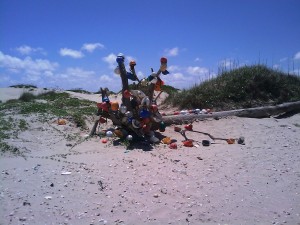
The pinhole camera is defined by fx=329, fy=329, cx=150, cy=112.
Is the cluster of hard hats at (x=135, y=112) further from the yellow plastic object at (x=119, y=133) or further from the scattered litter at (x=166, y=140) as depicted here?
the scattered litter at (x=166, y=140)

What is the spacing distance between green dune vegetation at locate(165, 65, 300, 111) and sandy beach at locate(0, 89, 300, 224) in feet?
8.20

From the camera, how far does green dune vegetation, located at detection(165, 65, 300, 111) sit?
9.41 meters

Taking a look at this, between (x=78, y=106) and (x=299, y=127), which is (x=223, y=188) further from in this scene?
(x=78, y=106)

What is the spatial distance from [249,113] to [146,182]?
17.1 ft

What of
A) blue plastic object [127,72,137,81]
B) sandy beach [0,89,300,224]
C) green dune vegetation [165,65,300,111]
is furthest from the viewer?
green dune vegetation [165,65,300,111]

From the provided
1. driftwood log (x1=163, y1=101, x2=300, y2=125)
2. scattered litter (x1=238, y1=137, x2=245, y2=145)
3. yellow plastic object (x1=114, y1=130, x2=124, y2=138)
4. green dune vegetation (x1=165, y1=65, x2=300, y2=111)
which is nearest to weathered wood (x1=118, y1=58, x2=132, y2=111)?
yellow plastic object (x1=114, y1=130, x2=124, y2=138)

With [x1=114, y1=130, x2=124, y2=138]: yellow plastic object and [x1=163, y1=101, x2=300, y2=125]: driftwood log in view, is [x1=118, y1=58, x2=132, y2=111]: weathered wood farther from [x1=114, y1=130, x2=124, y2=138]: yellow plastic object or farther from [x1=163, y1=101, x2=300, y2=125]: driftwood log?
[x1=163, y1=101, x2=300, y2=125]: driftwood log

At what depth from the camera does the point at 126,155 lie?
577 centimetres

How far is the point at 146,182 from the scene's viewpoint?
4586mm

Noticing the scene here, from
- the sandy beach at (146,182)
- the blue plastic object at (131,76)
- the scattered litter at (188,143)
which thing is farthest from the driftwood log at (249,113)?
the scattered litter at (188,143)

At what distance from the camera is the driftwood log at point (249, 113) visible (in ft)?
26.4

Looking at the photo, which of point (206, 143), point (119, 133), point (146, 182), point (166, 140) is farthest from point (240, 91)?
point (146, 182)

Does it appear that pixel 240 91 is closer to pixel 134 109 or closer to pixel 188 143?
pixel 188 143

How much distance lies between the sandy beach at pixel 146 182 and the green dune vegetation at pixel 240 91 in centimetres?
250
